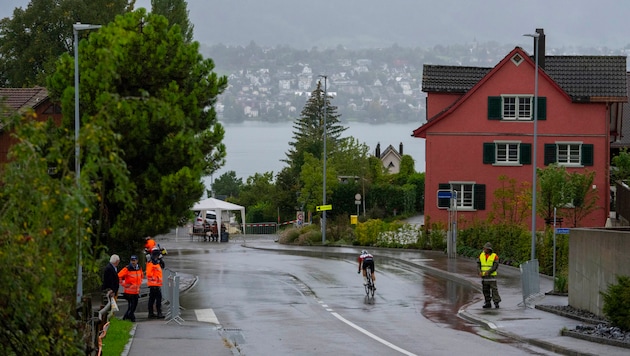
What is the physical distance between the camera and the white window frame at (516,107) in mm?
55188

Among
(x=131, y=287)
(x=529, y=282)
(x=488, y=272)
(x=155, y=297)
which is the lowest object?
(x=155, y=297)

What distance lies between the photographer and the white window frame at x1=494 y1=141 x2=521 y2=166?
5538 centimetres

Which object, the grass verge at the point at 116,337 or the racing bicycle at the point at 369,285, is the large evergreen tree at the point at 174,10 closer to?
the racing bicycle at the point at 369,285

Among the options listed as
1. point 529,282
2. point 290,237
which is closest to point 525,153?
point 290,237

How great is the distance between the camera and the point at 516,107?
55.4 meters

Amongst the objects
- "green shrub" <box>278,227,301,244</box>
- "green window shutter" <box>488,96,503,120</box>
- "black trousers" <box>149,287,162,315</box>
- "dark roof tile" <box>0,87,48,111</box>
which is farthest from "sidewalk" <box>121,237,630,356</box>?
"green shrub" <box>278,227,301,244</box>

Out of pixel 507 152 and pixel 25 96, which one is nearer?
pixel 25 96

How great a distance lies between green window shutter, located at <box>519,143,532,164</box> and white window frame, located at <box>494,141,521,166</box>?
0.89 feet

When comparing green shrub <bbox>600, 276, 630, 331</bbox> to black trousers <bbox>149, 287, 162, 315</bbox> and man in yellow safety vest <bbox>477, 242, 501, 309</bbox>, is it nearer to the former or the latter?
man in yellow safety vest <bbox>477, 242, 501, 309</bbox>

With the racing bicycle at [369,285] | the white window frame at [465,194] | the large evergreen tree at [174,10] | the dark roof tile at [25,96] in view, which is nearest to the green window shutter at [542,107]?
the white window frame at [465,194]

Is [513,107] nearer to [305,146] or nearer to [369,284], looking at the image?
[369,284]

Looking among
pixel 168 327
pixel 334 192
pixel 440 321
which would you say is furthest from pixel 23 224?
pixel 334 192

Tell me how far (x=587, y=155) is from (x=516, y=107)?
14.3 ft

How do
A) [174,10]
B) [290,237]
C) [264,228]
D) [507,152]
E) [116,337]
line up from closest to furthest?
[116,337] → [507,152] → [174,10] → [290,237] → [264,228]
